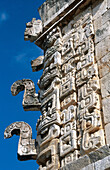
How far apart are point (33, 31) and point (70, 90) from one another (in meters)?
2.68

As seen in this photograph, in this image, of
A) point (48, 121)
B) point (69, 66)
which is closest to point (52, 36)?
point (69, 66)

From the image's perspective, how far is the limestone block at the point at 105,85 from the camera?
5.57 meters

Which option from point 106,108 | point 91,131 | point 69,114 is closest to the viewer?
point 91,131

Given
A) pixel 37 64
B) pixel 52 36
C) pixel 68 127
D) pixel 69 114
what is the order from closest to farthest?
pixel 68 127, pixel 69 114, pixel 52 36, pixel 37 64

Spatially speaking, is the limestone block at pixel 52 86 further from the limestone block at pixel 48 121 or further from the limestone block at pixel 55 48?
the limestone block at pixel 55 48

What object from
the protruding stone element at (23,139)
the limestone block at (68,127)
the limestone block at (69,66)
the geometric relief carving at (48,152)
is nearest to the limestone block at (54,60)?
the limestone block at (69,66)

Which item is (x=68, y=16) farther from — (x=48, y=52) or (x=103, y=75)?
(x=103, y=75)

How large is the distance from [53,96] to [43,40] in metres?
2.14

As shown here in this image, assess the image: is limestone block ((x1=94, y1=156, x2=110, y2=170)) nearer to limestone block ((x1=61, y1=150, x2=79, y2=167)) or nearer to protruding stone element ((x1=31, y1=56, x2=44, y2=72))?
limestone block ((x1=61, y1=150, x2=79, y2=167))

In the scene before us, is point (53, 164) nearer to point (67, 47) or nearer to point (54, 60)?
point (54, 60)

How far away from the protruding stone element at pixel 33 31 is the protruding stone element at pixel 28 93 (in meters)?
1.18

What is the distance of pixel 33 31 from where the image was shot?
8.36 metres

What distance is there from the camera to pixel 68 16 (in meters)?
7.61

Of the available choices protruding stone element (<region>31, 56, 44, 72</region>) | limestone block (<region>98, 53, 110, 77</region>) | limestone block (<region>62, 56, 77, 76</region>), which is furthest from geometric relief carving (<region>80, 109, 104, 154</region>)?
protruding stone element (<region>31, 56, 44, 72</region>)
